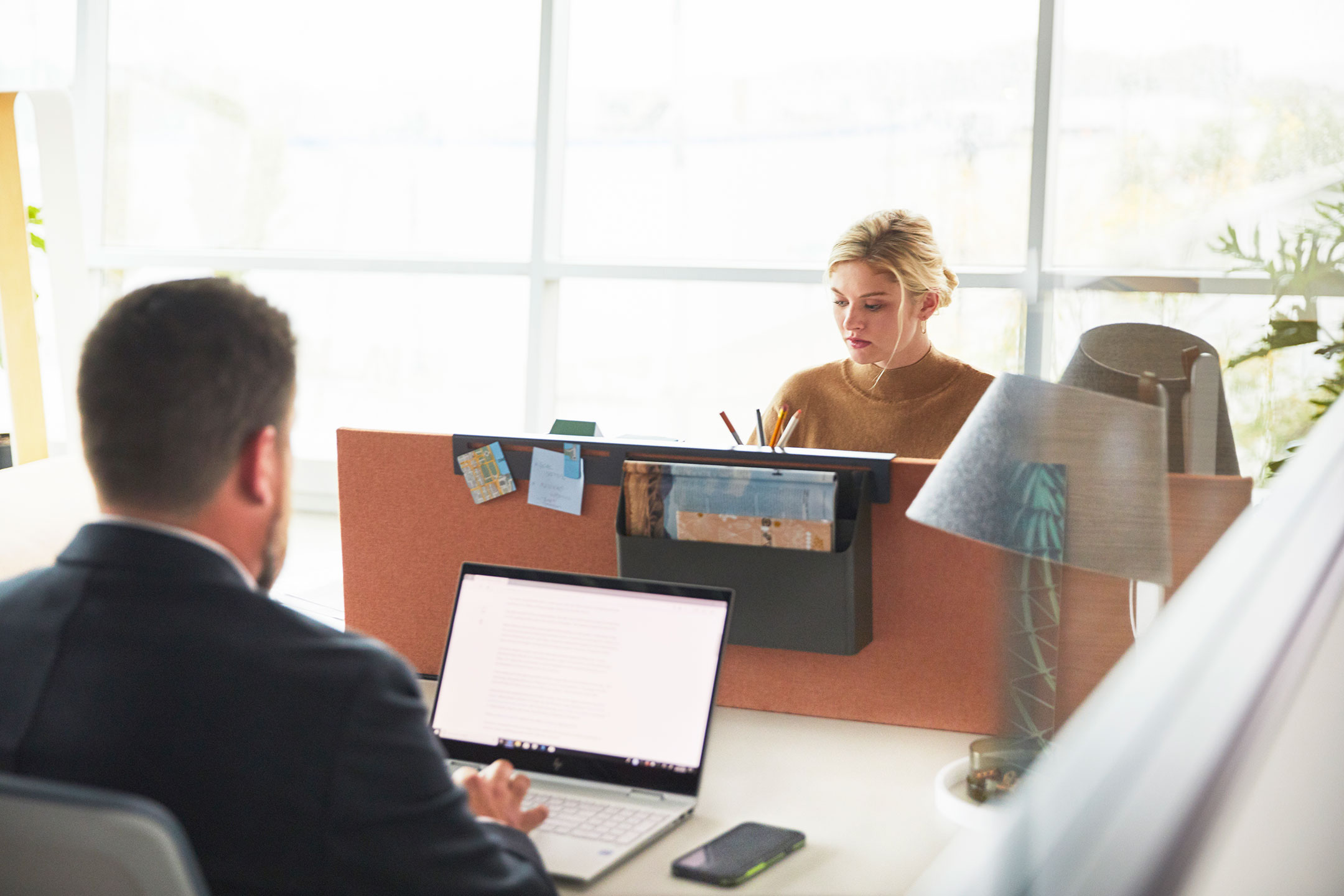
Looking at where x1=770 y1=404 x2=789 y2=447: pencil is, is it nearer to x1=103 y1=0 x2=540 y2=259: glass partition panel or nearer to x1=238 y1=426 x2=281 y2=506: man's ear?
x1=238 y1=426 x2=281 y2=506: man's ear

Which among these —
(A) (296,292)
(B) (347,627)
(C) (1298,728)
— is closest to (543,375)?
(A) (296,292)

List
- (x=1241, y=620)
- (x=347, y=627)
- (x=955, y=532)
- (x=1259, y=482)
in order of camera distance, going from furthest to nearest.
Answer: (x=347, y=627) → (x=955, y=532) → (x=1259, y=482) → (x=1241, y=620)

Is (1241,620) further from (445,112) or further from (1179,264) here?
(445,112)

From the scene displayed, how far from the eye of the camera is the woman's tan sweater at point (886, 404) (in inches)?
89.0

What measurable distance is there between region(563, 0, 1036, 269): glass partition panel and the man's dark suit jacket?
298 centimetres

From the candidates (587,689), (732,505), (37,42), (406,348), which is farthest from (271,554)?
(37,42)

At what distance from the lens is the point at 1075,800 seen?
0.33 meters

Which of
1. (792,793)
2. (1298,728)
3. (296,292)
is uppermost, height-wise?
(296,292)

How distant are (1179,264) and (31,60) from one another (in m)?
4.41

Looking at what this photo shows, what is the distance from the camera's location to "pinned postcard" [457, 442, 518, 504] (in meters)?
1.56

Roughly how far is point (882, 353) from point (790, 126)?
1.44 m

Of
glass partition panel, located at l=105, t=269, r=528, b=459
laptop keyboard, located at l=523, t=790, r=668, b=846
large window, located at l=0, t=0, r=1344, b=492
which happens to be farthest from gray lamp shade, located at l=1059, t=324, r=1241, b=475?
glass partition panel, located at l=105, t=269, r=528, b=459

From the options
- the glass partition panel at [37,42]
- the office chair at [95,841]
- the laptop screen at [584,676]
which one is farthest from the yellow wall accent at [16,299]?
the glass partition panel at [37,42]

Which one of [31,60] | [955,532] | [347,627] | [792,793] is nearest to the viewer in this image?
[955,532]
